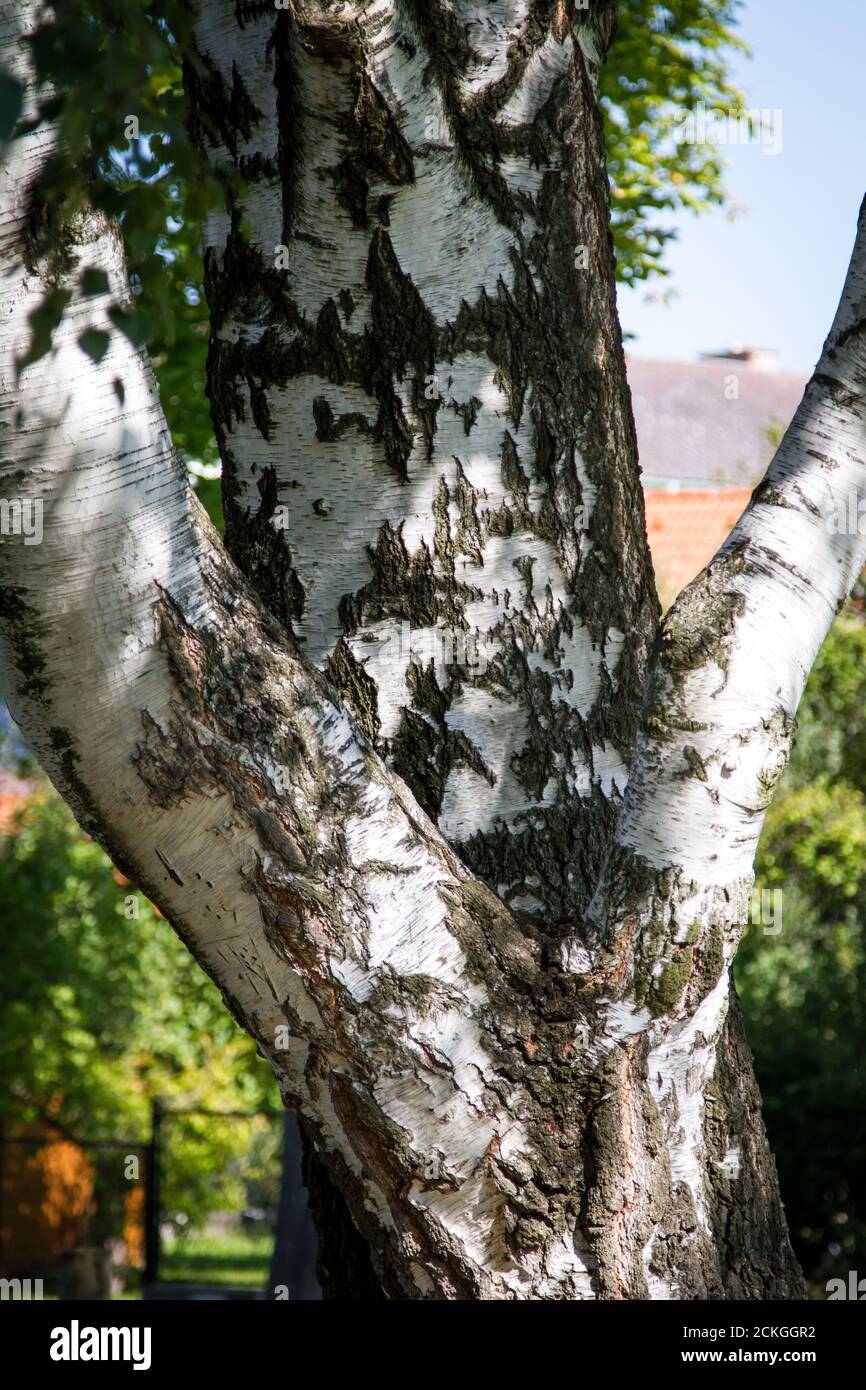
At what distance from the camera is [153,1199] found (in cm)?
1095

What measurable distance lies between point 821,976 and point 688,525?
28.9ft

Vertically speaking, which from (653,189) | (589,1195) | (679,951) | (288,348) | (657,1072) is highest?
(653,189)

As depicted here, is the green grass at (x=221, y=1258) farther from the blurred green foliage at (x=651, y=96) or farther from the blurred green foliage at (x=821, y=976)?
the blurred green foliage at (x=651, y=96)

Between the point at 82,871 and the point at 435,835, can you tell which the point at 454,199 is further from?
the point at 82,871

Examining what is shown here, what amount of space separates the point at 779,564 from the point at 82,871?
34.2ft

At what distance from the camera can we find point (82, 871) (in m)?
11.5

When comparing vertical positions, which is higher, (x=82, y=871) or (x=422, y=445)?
(x=422, y=445)

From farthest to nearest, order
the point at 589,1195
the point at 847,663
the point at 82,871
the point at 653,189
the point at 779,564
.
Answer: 1. the point at 847,663
2. the point at 82,871
3. the point at 653,189
4. the point at 779,564
5. the point at 589,1195

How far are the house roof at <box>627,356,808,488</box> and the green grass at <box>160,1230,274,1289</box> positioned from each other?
19360 mm

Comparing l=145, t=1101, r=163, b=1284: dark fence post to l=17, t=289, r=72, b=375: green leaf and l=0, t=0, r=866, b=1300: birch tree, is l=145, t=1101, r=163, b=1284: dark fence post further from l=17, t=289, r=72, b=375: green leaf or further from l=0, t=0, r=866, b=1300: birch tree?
l=17, t=289, r=72, b=375: green leaf

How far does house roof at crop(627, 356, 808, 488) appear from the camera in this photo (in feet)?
98.8

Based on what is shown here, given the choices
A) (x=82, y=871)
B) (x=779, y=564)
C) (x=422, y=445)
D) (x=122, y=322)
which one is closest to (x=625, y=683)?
(x=779, y=564)

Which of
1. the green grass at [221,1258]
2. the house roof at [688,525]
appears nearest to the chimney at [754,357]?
the house roof at [688,525]

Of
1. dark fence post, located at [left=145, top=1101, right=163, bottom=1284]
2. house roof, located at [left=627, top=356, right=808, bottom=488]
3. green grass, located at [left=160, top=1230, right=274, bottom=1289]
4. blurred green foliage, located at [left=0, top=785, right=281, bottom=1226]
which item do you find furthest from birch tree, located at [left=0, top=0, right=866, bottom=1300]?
house roof, located at [left=627, top=356, right=808, bottom=488]
